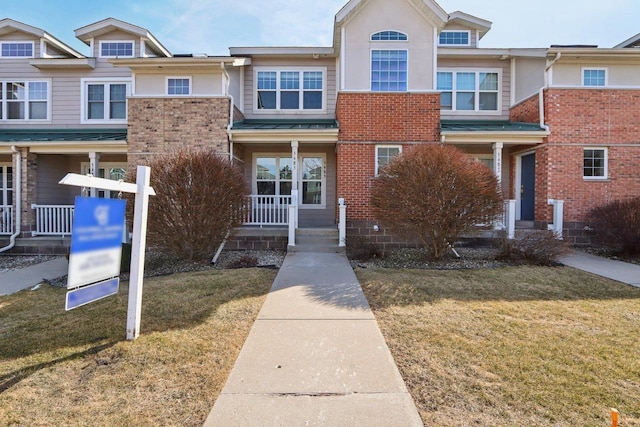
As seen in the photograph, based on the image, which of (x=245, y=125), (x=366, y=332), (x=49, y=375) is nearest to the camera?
(x=49, y=375)

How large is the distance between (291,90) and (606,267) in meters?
11.4

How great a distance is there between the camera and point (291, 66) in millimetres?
13406

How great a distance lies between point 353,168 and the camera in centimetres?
1102

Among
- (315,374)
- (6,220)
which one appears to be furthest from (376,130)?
(6,220)

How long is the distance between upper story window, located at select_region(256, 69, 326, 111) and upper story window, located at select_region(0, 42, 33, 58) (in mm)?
9239

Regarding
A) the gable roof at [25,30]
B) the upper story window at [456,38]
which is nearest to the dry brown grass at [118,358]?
the gable roof at [25,30]

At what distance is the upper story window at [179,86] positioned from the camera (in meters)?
11.6

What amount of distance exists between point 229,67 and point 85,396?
12290 mm

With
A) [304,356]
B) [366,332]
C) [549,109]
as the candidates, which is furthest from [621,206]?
[304,356]

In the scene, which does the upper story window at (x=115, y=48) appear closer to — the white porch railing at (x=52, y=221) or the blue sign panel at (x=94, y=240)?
the white porch railing at (x=52, y=221)

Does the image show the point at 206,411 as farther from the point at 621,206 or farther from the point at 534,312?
the point at 621,206

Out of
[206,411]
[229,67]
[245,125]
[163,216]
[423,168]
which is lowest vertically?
[206,411]

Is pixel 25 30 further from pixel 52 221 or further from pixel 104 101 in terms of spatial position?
pixel 52 221

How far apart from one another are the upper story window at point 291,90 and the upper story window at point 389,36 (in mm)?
2774
